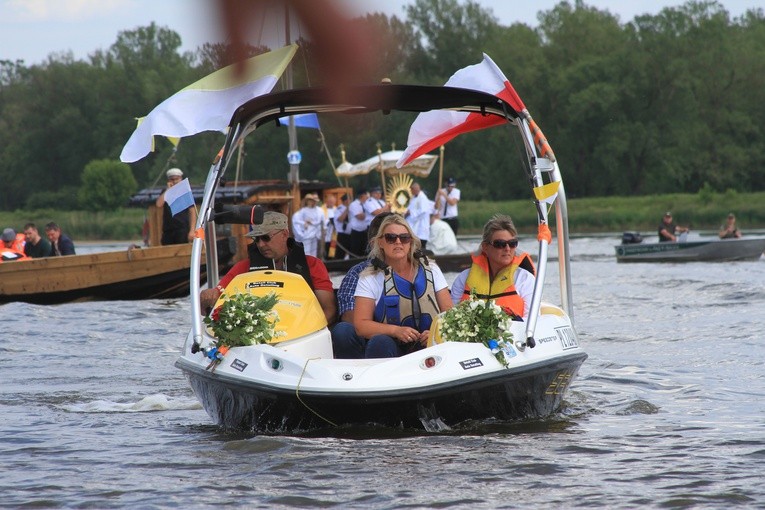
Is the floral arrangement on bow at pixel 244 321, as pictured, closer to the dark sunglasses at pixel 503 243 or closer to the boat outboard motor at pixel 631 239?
the dark sunglasses at pixel 503 243

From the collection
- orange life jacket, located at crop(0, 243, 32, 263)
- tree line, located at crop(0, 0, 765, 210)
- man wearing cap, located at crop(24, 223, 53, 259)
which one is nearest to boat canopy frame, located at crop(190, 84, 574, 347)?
orange life jacket, located at crop(0, 243, 32, 263)

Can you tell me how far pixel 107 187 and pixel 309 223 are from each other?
208ft

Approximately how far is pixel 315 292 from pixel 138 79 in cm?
268

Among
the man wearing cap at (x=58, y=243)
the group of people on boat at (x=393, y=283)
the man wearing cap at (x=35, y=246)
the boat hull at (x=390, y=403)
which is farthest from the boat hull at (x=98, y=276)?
the boat hull at (x=390, y=403)

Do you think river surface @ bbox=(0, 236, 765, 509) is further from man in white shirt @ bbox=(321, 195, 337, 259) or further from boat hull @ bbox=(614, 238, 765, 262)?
boat hull @ bbox=(614, 238, 765, 262)

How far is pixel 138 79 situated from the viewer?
6285 millimetres

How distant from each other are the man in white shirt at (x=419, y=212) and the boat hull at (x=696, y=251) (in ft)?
20.5

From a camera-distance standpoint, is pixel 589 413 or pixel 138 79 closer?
pixel 138 79

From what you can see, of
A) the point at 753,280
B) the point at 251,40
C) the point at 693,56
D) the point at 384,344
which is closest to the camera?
the point at 251,40

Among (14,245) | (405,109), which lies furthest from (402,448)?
(14,245)

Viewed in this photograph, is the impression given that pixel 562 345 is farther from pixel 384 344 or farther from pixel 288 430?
pixel 288 430

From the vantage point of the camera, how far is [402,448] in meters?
7.32

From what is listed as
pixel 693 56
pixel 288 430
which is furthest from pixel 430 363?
pixel 693 56

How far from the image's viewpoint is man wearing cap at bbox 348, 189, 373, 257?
27047 mm
